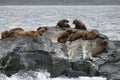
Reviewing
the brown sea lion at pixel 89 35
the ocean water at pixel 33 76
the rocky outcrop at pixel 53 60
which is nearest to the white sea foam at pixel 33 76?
the ocean water at pixel 33 76

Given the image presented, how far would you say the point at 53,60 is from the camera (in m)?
19.6

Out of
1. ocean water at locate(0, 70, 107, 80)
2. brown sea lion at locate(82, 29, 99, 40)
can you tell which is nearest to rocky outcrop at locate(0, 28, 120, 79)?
ocean water at locate(0, 70, 107, 80)

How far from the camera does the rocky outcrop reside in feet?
63.8

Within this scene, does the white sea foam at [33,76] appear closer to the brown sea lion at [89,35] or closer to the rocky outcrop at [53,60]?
the rocky outcrop at [53,60]

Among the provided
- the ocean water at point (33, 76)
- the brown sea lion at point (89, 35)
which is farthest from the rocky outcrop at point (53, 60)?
the brown sea lion at point (89, 35)

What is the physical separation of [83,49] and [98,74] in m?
1.65

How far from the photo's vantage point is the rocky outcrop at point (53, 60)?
19453 millimetres

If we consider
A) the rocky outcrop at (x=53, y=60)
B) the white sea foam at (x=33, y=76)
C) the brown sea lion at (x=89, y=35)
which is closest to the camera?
the white sea foam at (x=33, y=76)

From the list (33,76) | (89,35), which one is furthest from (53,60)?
(89,35)

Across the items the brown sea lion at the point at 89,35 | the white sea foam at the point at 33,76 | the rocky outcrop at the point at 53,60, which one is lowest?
the white sea foam at the point at 33,76

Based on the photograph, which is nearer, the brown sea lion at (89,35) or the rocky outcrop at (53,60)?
the rocky outcrop at (53,60)

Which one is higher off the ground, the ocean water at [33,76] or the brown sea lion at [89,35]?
the brown sea lion at [89,35]

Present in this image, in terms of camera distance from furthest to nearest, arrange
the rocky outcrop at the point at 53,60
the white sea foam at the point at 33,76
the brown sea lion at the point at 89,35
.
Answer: the brown sea lion at the point at 89,35
the rocky outcrop at the point at 53,60
the white sea foam at the point at 33,76

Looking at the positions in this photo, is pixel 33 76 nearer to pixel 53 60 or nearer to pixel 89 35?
pixel 53 60
